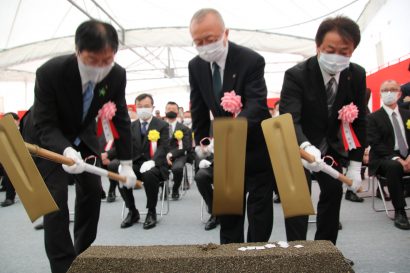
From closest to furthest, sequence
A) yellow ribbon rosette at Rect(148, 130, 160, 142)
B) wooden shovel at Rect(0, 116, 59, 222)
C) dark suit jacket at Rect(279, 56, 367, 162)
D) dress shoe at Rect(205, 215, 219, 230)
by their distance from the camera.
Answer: wooden shovel at Rect(0, 116, 59, 222) → dark suit jacket at Rect(279, 56, 367, 162) → dress shoe at Rect(205, 215, 219, 230) → yellow ribbon rosette at Rect(148, 130, 160, 142)

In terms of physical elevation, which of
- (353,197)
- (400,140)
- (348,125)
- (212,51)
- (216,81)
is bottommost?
(353,197)

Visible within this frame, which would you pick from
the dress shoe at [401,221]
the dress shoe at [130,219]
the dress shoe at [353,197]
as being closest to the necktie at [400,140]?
the dress shoe at [401,221]

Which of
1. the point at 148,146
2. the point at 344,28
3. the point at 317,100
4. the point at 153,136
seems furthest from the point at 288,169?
the point at 148,146

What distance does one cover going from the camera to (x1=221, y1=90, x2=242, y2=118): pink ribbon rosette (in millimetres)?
1627

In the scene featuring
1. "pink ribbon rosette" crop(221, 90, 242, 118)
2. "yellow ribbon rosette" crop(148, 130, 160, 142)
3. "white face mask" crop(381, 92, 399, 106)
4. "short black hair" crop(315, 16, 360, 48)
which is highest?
"short black hair" crop(315, 16, 360, 48)

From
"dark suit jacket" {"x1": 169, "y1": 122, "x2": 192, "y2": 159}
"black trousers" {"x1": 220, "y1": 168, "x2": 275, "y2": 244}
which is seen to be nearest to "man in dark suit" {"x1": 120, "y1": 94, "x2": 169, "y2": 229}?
"dark suit jacket" {"x1": 169, "y1": 122, "x2": 192, "y2": 159}

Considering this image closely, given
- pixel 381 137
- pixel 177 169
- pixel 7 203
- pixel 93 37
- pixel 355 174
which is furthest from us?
pixel 7 203

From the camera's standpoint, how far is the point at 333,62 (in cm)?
167

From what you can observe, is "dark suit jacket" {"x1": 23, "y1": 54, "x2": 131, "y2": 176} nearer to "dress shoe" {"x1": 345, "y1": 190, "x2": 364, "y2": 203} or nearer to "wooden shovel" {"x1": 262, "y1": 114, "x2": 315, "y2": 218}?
"wooden shovel" {"x1": 262, "y1": 114, "x2": 315, "y2": 218}

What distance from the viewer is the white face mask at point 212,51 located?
1.61 meters

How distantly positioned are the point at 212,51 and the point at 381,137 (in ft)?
7.57

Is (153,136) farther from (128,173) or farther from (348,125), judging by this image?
(348,125)

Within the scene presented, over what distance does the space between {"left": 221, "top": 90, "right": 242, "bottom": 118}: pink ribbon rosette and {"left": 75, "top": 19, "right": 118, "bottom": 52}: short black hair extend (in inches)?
22.3

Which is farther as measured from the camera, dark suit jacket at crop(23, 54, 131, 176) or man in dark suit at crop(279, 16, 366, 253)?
man in dark suit at crop(279, 16, 366, 253)
